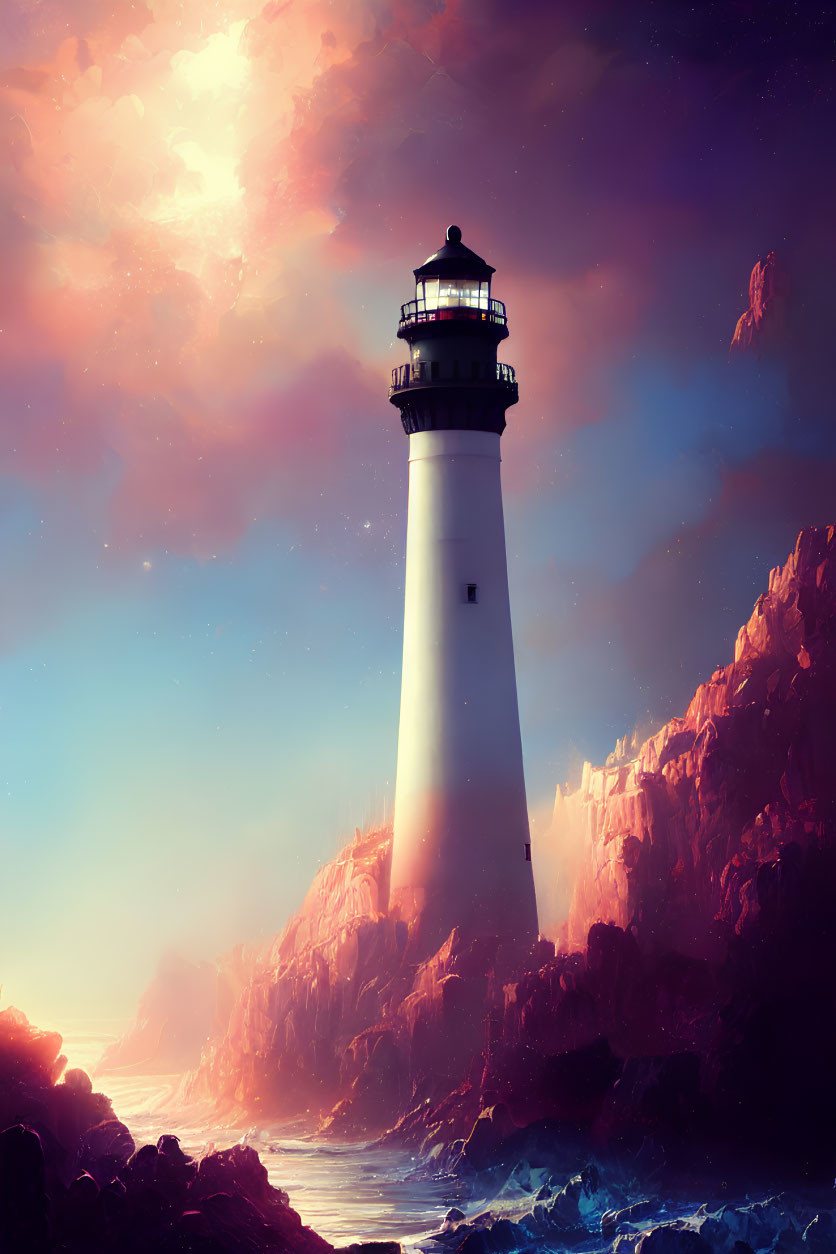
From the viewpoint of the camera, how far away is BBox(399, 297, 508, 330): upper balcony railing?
97.2 ft

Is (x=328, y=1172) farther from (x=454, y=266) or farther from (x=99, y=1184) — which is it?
(x=454, y=266)

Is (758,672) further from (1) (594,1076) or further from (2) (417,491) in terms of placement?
(1) (594,1076)

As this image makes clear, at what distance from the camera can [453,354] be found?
29.5 m

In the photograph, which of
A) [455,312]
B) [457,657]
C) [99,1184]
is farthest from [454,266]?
[99,1184]

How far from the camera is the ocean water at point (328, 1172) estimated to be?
2291cm

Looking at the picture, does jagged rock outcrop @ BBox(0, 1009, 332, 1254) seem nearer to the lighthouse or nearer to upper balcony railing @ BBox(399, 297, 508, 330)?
the lighthouse

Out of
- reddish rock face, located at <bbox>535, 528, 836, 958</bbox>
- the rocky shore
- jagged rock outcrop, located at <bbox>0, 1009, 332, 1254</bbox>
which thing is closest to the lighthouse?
the rocky shore

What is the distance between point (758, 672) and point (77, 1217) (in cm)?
1797

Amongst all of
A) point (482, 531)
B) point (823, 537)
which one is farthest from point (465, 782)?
point (823, 537)

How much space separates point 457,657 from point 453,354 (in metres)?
6.04

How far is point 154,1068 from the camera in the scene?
3397 cm

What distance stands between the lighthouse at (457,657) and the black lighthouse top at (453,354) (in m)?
0.03

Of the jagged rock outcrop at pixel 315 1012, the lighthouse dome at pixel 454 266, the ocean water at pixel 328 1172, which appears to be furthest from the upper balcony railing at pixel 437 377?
the ocean water at pixel 328 1172

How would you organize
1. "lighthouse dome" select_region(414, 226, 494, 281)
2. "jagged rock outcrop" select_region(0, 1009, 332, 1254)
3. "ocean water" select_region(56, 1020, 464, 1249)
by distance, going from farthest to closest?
"lighthouse dome" select_region(414, 226, 494, 281)
"ocean water" select_region(56, 1020, 464, 1249)
"jagged rock outcrop" select_region(0, 1009, 332, 1254)
